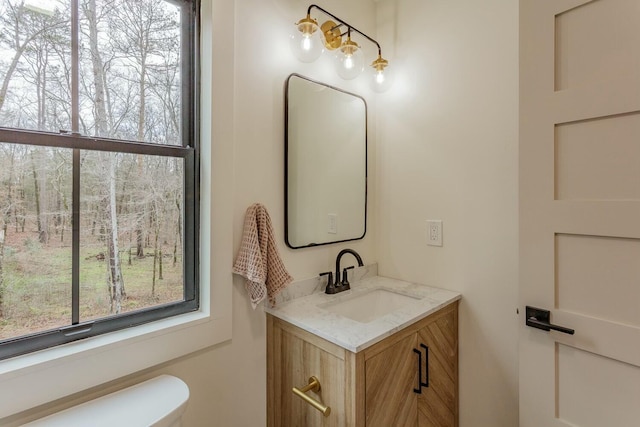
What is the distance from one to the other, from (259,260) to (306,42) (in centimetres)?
98

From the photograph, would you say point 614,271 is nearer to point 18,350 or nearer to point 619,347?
point 619,347

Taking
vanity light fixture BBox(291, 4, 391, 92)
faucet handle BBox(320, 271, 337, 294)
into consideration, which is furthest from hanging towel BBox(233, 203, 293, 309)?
vanity light fixture BBox(291, 4, 391, 92)

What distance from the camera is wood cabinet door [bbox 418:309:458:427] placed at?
1316 mm

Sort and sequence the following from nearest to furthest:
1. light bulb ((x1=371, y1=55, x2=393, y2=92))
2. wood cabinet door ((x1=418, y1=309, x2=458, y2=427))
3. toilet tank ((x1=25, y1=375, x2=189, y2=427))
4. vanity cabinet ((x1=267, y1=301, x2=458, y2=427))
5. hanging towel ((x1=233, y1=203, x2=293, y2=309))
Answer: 1. toilet tank ((x1=25, y1=375, x2=189, y2=427))
2. vanity cabinet ((x1=267, y1=301, x2=458, y2=427))
3. hanging towel ((x1=233, y1=203, x2=293, y2=309))
4. wood cabinet door ((x1=418, y1=309, x2=458, y2=427))
5. light bulb ((x1=371, y1=55, x2=393, y2=92))

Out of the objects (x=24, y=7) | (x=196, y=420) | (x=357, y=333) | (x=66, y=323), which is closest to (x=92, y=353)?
(x=66, y=323)

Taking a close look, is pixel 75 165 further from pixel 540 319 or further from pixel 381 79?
→ pixel 540 319

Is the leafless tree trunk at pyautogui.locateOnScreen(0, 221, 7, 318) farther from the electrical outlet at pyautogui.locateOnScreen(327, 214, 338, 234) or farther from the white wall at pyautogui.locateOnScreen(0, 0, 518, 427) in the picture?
the electrical outlet at pyautogui.locateOnScreen(327, 214, 338, 234)

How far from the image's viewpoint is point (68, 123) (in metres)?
0.94

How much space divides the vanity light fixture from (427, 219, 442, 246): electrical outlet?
0.83 meters

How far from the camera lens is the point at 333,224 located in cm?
166

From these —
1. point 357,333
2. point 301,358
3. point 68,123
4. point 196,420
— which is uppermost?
point 68,123

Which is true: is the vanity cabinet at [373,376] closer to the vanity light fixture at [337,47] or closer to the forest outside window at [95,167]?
the forest outside window at [95,167]

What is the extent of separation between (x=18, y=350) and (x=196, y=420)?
24.6 inches

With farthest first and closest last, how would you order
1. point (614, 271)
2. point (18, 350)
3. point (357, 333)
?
1. point (357, 333)
2. point (614, 271)
3. point (18, 350)
